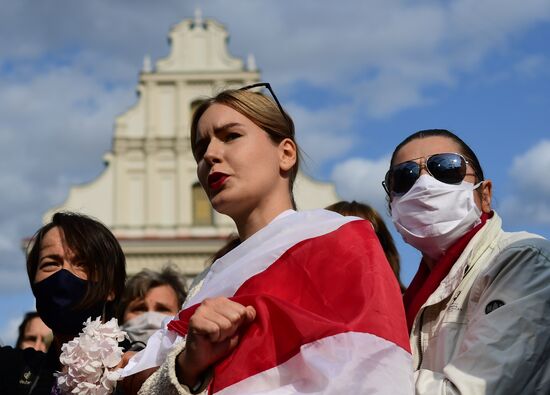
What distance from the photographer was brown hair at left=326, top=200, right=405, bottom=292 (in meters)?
3.85

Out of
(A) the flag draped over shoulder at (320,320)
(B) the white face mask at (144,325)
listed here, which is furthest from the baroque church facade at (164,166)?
(A) the flag draped over shoulder at (320,320)

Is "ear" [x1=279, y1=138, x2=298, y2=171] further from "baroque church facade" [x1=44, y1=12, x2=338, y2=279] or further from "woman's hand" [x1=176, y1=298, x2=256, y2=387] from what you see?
"baroque church facade" [x1=44, y1=12, x2=338, y2=279]

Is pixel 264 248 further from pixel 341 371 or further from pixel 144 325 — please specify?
pixel 144 325

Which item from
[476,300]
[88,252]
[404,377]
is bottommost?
[404,377]

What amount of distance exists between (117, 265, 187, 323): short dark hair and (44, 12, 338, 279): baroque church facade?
18369mm

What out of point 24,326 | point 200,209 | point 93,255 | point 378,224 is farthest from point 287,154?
point 200,209

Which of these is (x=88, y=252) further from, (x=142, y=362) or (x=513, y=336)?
(x=513, y=336)

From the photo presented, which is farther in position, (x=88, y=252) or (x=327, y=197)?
(x=327, y=197)

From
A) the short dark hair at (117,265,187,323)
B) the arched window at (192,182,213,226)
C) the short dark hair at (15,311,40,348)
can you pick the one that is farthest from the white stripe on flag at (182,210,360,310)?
the arched window at (192,182,213,226)

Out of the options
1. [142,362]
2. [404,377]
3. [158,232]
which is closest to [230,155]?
[142,362]

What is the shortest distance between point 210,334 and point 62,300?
0.96 meters

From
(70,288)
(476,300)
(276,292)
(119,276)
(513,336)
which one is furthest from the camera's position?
(119,276)

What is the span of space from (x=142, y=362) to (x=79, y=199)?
22731 millimetres

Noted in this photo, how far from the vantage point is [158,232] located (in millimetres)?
23422
